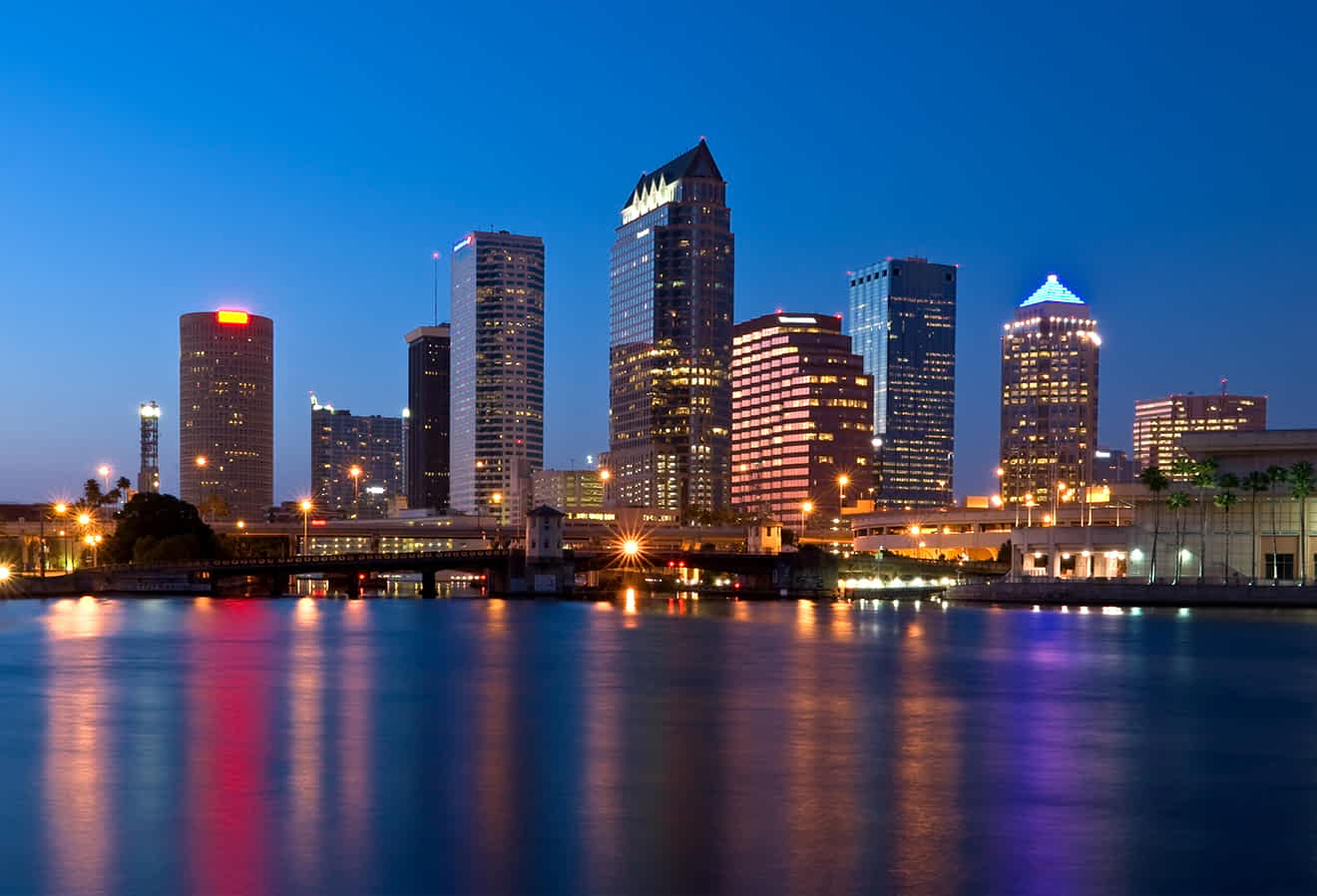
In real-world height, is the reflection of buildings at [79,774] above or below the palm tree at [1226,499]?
below

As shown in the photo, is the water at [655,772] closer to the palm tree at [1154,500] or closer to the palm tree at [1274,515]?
the palm tree at [1274,515]

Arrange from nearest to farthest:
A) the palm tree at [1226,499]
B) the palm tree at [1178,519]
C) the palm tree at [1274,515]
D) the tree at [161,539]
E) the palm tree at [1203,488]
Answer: the palm tree at [1274,515] → the palm tree at [1226,499] → the palm tree at [1203,488] → the palm tree at [1178,519] → the tree at [161,539]

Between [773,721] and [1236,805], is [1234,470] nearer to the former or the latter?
[773,721]

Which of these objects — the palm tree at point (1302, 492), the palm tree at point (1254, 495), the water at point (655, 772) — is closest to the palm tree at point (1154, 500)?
the palm tree at point (1254, 495)

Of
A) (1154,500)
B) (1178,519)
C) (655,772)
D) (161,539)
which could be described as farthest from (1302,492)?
(161,539)

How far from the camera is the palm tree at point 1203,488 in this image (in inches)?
6142

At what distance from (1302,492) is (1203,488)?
10.8 m

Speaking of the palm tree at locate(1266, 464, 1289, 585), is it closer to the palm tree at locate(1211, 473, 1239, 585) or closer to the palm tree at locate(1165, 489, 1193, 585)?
the palm tree at locate(1211, 473, 1239, 585)

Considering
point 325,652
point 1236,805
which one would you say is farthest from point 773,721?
point 325,652

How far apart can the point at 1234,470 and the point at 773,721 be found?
127m

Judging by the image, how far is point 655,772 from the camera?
124 feet

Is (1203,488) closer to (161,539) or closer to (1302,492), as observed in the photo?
(1302,492)

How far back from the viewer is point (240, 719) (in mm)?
49656

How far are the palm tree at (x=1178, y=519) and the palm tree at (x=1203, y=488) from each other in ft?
5.88
